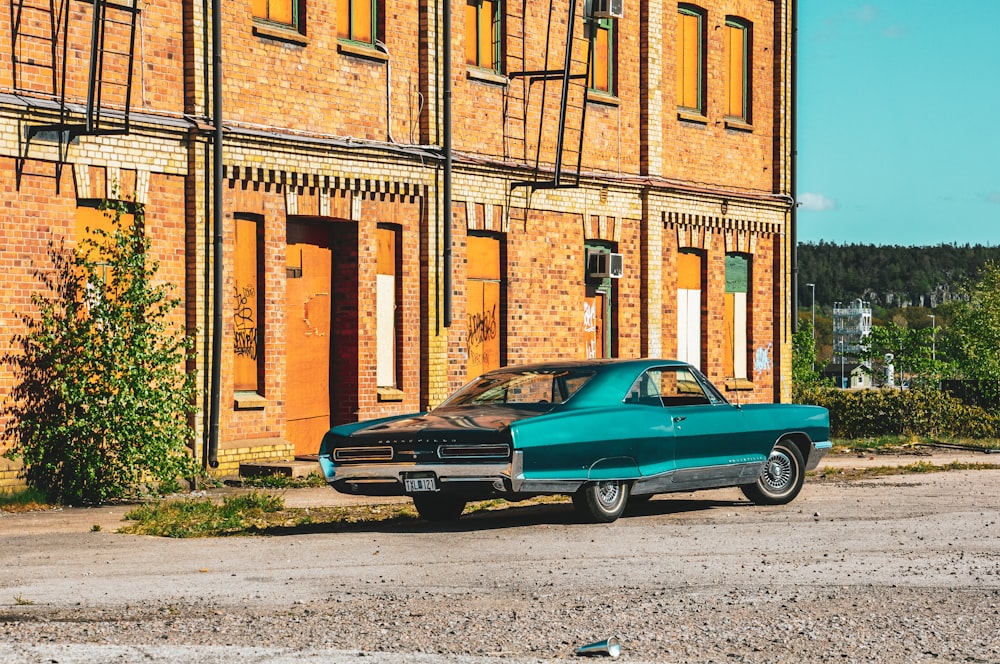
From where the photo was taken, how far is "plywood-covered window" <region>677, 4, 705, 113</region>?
2714cm

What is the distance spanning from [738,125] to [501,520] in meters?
15.5

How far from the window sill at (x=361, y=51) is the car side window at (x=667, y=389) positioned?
729cm

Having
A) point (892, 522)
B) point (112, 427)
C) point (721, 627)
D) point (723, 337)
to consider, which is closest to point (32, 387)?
point (112, 427)

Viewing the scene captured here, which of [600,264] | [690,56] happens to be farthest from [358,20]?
[690,56]

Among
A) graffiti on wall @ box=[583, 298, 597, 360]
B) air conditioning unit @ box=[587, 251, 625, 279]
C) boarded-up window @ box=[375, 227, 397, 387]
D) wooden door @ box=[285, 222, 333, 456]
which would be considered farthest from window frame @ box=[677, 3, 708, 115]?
wooden door @ box=[285, 222, 333, 456]

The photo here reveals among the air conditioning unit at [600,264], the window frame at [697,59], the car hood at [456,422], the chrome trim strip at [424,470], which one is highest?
the window frame at [697,59]

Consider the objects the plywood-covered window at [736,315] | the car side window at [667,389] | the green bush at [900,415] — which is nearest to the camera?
the car side window at [667,389]

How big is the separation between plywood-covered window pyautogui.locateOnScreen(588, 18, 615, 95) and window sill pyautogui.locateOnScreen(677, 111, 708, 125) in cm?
177

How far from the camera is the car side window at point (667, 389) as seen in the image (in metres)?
14.4

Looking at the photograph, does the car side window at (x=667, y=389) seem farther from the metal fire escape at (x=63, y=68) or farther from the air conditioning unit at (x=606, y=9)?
the air conditioning unit at (x=606, y=9)

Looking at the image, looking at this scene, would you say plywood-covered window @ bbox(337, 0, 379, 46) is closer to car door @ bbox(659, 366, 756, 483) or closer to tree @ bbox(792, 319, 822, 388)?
car door @ bbox(659, 366, 756, 483)

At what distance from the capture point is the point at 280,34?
64.4ft

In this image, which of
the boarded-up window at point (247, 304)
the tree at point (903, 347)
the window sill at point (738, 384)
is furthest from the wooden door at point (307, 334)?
the tree at point (903, 347)

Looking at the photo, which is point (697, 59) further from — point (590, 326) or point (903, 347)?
point (903, 347)
